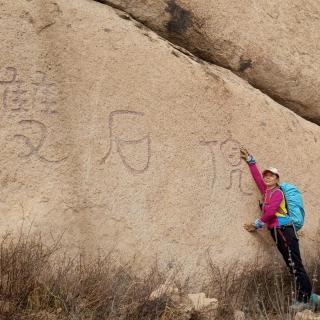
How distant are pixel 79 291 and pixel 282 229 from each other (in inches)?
79.2

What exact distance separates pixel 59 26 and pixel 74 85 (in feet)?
1.70

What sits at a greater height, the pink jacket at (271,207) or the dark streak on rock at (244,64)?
the dark streak on rock at (244,64)

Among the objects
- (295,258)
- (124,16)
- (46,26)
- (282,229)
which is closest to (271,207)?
(282,229)

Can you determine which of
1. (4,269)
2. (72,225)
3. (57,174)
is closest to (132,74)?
(57,174)

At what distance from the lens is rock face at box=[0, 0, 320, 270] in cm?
403

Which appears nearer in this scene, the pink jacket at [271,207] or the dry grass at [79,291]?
the dry grass at [79,291]

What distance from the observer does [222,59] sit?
18.3 ft

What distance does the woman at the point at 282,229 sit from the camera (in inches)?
178

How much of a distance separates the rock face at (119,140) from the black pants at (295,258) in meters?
0.36

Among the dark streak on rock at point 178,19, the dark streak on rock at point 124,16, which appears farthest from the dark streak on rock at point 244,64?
the dark streak on rock at point 124,16

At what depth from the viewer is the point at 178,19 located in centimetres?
528

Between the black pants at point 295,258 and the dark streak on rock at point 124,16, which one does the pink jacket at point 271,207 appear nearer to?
the black pants at point 295,258

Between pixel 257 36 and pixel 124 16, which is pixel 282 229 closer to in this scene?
pixel 257 36

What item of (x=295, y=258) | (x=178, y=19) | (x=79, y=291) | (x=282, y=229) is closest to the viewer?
(x=79, y=291)
